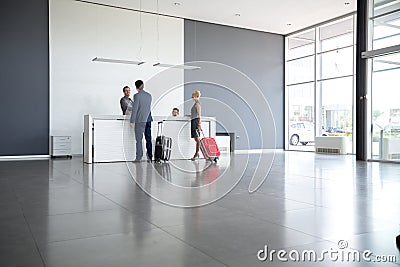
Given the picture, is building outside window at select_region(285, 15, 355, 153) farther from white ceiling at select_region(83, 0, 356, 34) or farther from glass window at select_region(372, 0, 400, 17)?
glass window at select_region(372, 0, 400, 17)

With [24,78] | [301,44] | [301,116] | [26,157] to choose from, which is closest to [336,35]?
[301,44]

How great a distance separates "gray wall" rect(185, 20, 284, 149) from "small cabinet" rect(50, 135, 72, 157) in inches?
145

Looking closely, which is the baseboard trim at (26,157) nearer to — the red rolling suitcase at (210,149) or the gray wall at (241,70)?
the red rolling suitcase at (210,149)

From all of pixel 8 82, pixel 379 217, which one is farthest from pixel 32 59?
pixel 379 217

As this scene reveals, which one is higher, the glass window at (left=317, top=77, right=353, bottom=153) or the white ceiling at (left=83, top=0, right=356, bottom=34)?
the white ceiling at (left=83, top=0, right=356, bottom=34)

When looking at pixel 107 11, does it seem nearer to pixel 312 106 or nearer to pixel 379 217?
pixel 312 106

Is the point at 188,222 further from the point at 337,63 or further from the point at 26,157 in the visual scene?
the point at 337,63

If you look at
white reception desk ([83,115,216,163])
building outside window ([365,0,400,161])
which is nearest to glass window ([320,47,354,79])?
building outside window ([365,0,400,161])

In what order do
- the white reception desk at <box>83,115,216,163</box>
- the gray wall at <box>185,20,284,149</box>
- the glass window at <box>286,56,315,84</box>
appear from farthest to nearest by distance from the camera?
the glass window at <box>286,56,315,84</box> → the gray wall at <box>185,20,284,149</box> → the white reception desk at <box>83,115,216,163</box>

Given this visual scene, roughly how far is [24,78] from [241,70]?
21.2 ft

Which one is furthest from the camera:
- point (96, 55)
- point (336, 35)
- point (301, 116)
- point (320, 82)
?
point (301, 116)

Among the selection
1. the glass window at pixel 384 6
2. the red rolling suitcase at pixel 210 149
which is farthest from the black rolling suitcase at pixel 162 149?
the glass window at pixel 384 6

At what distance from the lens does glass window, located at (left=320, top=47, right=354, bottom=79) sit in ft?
37.2

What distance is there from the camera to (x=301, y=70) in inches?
506
